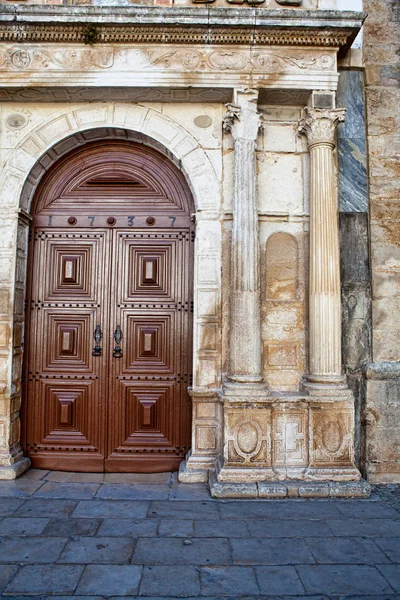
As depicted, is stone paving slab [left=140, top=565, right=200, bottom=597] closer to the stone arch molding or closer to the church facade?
the church facade

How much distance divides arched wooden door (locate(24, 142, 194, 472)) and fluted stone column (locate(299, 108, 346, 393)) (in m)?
1.35

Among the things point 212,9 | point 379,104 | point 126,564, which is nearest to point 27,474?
point 126,564

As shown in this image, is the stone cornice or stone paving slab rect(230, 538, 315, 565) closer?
stone paving slab rect(230, 538, 315, 565)

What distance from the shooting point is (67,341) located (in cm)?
512

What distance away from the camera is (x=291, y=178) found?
5016 mm

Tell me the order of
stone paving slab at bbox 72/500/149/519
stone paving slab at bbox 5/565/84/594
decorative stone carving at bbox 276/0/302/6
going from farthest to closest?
decorative stone carving at bbox 276/0/302/6, stone paving slab at bbox 72/500/149/519, stone paving slab at bbox 5/565/84/594

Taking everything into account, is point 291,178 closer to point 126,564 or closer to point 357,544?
point 357,544

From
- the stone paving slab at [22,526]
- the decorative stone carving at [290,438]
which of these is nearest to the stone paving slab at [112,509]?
the stone paving slab at [22,526]

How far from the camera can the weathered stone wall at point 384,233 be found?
184 inches

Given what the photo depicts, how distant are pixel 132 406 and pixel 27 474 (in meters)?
1.28

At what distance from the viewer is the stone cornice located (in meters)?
4.61

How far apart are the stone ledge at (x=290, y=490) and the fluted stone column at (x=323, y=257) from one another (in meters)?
0.92

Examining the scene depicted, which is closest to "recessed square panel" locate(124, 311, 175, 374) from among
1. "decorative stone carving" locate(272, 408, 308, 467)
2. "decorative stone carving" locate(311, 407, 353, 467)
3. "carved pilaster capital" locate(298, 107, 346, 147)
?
"decorative stone carving" locate(272, 408, 308, 467)

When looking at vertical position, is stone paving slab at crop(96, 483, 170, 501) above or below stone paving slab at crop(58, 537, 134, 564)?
above
